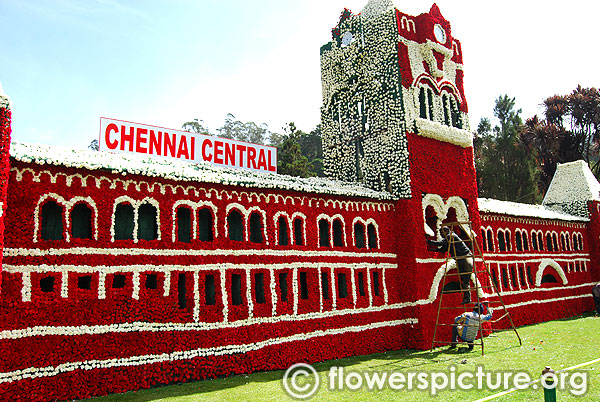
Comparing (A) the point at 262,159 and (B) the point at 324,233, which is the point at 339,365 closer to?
(B) the point at 324,233

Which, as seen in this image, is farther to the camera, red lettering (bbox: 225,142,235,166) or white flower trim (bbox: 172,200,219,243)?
red lettering (bbox: 225,142,235,166)

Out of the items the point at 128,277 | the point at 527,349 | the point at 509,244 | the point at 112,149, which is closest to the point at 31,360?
the point at 128,277

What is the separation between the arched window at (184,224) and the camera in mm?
15477

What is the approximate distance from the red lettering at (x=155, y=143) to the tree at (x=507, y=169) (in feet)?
136

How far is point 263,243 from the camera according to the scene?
17.1m

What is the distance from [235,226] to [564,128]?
41.3 meters

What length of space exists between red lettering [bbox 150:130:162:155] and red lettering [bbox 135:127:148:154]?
226 millimetres

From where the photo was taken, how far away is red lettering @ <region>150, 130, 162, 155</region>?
57.7ft

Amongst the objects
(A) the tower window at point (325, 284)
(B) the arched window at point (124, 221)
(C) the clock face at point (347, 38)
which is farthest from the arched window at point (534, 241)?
Answer: (B) the arched window at point (124, 221)

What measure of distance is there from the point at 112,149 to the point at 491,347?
→ 53.0 feet

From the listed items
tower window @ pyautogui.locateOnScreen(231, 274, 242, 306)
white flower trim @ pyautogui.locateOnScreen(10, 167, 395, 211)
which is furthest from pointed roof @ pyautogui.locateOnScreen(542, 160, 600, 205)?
tower window @ pyautogui.locateOnScreen(231, 274, 242, 306)

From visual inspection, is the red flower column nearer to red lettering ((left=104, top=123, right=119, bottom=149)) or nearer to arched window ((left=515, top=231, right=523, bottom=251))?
red lettering ((left=104, top=123, right=119, bottom=149))

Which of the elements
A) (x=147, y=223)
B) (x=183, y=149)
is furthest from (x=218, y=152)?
(x=147, y=223)

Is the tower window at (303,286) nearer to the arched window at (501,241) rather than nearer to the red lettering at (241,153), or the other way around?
the red lettering at (241,153)
